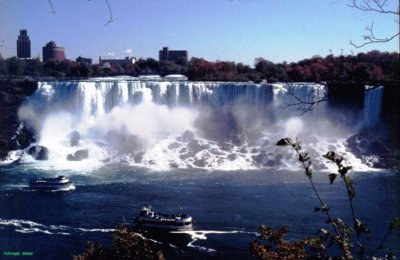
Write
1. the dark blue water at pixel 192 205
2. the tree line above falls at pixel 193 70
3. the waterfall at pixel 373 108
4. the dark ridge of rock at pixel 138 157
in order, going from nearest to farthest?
the dark blue water at pixel 192 205 < the dark ridge of rock at pixel 138 157 < the waterfall at pixel 373 108 < the tree line above falls at pixel 193 70

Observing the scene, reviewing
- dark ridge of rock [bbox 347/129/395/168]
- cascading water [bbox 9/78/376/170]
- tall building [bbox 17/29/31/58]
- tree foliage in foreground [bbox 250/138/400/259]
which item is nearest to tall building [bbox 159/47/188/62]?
tall building [bbox 17/29/31/58]

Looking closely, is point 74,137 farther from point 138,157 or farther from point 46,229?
point 46,229

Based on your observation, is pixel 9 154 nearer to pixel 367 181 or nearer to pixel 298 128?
pixel 298 128

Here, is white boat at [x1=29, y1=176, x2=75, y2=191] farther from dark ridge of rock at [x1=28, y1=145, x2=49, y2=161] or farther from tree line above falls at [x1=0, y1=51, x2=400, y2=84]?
tree line above falls at [x1=0, y1=51, x2=400, y2=84]

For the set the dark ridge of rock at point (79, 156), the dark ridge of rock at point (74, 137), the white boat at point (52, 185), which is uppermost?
the dark ridge of rock at point (74, 137)

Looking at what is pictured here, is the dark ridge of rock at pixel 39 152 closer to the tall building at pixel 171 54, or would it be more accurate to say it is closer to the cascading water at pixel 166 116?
the cascading water at pixel 166 116

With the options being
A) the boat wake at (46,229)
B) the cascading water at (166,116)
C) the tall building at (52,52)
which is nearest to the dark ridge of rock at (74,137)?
the cascading water at (166,116)

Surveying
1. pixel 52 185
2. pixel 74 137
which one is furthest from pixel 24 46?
pixel 52 185
